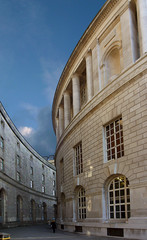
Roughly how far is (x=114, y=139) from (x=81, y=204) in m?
8.02

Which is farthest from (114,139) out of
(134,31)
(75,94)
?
(75,94)

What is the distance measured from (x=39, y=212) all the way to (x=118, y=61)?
4635 cm

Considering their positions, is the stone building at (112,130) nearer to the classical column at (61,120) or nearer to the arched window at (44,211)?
the classical column at (61,120)

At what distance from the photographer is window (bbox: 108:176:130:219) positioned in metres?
18.8

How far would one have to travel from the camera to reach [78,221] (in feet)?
86.3

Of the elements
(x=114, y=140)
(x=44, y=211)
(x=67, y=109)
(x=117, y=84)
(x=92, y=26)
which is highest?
(x=92, y=26)

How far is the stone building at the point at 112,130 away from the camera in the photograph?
57.3ft

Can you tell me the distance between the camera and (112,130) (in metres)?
20.8

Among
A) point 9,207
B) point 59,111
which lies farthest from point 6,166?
point 59,111

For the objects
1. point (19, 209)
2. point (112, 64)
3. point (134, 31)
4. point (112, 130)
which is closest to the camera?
point (134, 31)

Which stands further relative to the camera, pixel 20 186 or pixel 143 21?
pixel 20 186

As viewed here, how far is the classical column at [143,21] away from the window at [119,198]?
7.43 m

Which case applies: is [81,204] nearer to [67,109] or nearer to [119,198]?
[119,198]

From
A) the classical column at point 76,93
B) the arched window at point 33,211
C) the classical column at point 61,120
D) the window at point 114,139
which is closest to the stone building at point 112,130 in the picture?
the window at point 114,139
